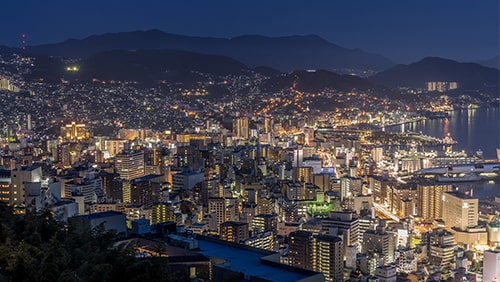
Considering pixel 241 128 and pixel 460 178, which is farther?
pixel 241 128

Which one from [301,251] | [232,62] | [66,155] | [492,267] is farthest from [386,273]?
[232,62]

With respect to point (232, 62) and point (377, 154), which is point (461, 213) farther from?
point (232, 62)

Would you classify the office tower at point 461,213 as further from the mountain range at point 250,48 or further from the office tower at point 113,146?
the mountain range at point 250,48

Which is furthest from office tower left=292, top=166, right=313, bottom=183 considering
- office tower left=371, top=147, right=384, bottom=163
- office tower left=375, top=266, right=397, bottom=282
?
office tower left=375, top=266, right=397, bottom=282

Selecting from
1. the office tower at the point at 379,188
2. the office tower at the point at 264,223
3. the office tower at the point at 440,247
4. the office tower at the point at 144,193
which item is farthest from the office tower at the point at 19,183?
the office tower at the point at 379,188

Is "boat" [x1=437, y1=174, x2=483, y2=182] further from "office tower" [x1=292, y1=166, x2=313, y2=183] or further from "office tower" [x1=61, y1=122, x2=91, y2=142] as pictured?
"office tower" [x1=61, y1=122, x2=91, y2=142]
